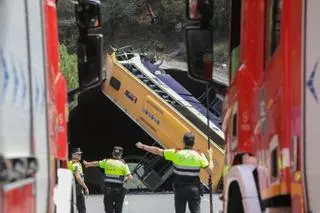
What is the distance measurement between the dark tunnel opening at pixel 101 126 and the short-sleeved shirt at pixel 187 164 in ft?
28.9

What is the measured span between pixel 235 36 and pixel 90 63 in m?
1.03

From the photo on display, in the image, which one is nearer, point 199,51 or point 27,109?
point 27,109

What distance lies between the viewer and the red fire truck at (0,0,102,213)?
3.06 meters

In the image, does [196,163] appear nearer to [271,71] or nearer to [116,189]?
[116,189]

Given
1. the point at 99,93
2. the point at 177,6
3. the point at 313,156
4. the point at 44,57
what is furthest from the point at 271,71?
the point at 177,6

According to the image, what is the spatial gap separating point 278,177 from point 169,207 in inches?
460

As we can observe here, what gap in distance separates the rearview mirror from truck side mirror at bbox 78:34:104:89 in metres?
0.67

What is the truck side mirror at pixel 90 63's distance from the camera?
5395mm

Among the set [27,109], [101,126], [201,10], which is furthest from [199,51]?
[101,126]

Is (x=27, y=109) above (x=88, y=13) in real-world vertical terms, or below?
below

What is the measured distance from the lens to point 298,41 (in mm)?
3779

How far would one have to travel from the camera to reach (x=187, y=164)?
1112 cm

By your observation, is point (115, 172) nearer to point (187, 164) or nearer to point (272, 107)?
point (187, 164)

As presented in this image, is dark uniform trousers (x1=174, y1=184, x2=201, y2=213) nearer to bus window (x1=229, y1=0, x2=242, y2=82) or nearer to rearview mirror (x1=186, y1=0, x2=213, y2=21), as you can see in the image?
bus window (x1=229, y1=0, x2=242, y2=82)
